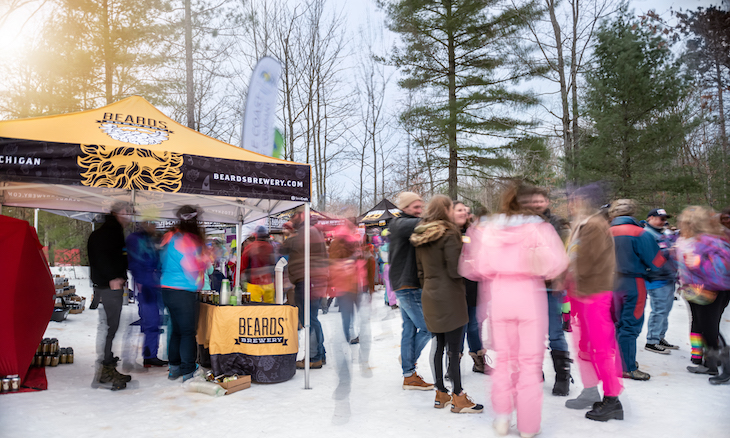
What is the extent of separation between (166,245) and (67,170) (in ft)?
3.67

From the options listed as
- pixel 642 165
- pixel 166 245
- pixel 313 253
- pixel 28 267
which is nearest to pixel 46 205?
pixel 28 267

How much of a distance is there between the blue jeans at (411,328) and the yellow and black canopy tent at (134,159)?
148 cm

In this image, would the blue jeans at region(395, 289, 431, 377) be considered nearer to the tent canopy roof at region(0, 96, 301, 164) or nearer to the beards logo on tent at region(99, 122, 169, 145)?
the tent canopy roof at region(0, 96, 301, 164)

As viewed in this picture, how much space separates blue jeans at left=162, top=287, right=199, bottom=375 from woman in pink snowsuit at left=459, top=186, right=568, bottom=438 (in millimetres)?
3007

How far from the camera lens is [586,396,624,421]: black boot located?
345cm

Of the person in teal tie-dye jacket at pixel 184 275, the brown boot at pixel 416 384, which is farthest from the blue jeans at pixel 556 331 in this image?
the person in teal tie-dye jacket at pixel 184 275

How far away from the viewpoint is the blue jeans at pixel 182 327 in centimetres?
455

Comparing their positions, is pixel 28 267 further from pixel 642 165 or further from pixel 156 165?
pixel 642 165

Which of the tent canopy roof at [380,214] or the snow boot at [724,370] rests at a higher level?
the tent canopy roof at [380,214]

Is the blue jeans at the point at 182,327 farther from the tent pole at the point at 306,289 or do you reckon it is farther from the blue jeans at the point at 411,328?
the blue jeans at the point at 411,328

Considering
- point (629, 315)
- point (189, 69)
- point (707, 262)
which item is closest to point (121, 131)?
point (629, 315)

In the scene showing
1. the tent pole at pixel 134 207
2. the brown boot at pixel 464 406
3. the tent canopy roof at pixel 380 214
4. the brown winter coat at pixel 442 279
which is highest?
the tent canopy roof at pixel 380 214

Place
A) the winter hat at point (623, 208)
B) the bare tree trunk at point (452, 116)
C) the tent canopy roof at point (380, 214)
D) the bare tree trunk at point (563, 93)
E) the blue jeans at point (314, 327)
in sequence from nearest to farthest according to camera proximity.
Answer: the winter hat at point (623, 208) < the blue jeans at point (314, 327) < the tent canopy roof at point (380, 214) < the bare tree trunk at point (452, 116) < the bare tree trunk at point (563, 93)

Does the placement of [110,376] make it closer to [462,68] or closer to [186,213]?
[186,213]
